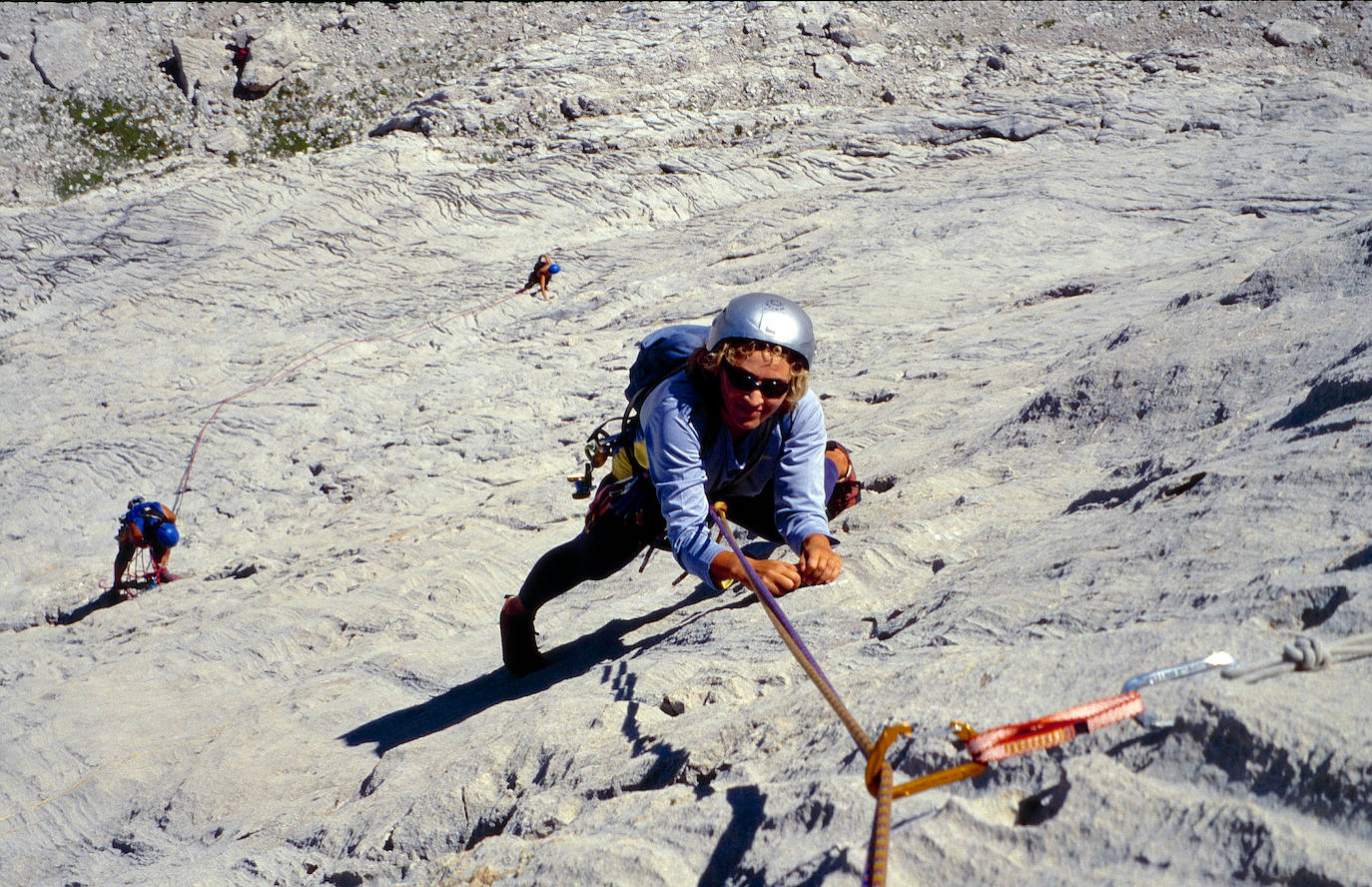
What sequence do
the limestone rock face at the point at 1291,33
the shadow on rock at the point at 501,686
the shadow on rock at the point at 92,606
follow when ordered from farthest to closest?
the limestone rock face at the point at 1291,33 < the shadow on rock at the point at 92,606 < the shadow on rock at the point at 501,686

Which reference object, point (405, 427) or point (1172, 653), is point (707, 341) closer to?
point (1172, 653)

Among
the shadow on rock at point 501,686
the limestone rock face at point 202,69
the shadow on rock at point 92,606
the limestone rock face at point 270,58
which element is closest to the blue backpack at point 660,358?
the shadow on rock at point 501,686

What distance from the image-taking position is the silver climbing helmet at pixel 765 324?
9.35 ft

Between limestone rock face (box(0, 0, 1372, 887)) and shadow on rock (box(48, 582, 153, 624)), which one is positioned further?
shadow on rock (box(48, 582, 153, 624))

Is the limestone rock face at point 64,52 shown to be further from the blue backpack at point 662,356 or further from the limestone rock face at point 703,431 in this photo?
the blue backpack at point 662,356

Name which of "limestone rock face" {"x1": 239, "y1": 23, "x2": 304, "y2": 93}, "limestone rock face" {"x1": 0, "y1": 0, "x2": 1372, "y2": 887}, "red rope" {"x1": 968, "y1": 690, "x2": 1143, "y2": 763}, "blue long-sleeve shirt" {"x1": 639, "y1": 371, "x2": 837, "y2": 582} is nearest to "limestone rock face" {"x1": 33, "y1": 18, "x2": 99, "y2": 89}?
"limestone rock face" {"x1": 0, "y1": 0, "x2": 1372, "y2": 887}

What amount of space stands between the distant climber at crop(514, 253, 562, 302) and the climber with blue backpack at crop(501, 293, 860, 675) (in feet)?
24.9

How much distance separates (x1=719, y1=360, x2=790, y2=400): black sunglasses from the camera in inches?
113

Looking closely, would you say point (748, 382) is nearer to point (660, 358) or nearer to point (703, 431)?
point (703, 431)

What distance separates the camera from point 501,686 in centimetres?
376

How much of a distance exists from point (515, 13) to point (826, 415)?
50.7 ft

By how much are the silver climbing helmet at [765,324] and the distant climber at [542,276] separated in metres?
8.38

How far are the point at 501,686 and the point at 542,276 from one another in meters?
7.93

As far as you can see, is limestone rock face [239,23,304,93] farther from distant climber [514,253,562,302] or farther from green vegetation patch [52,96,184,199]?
distant climber [514,253,562,302]
